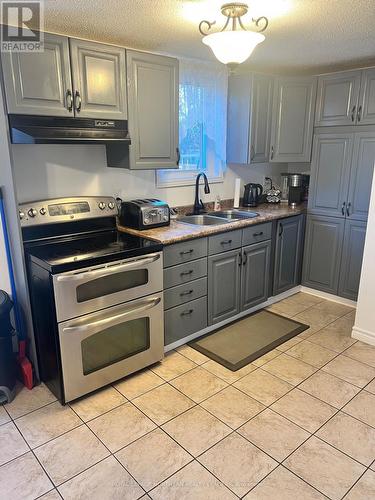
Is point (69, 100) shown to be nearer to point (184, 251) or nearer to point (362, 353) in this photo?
point (184, 251)

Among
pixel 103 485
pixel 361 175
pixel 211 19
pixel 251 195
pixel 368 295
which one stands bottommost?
pixel 103 485

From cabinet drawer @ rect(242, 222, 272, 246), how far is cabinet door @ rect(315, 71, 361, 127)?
1.15 metres

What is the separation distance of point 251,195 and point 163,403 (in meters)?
2.26

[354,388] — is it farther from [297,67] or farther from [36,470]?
[297,67]

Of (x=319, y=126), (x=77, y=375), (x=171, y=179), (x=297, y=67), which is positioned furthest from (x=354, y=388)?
(x=297, y=67)

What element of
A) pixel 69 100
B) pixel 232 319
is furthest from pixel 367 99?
A: pixel 69 100

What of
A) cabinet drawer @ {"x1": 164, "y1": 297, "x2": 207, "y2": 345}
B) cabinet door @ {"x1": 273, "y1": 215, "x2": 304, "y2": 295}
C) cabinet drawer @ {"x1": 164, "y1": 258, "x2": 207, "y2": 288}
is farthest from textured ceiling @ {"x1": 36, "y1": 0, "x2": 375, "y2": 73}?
cabinet drawer @ {"x1": 164, "y1": 297, "x2": 207, "y2": 345}

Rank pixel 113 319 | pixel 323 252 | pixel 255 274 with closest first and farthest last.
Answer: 1. pixel 113 319
2. pixel 255 274
3. pixel 323 252

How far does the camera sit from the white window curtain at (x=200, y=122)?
3.18 meters

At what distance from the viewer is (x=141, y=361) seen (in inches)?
96.7

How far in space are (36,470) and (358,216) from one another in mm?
3105

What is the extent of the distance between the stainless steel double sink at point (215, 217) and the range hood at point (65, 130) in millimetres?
950

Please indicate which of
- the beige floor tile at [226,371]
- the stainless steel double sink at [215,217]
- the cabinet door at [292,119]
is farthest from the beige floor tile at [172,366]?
the cabinet door at [292,119]

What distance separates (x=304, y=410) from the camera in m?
2.16
